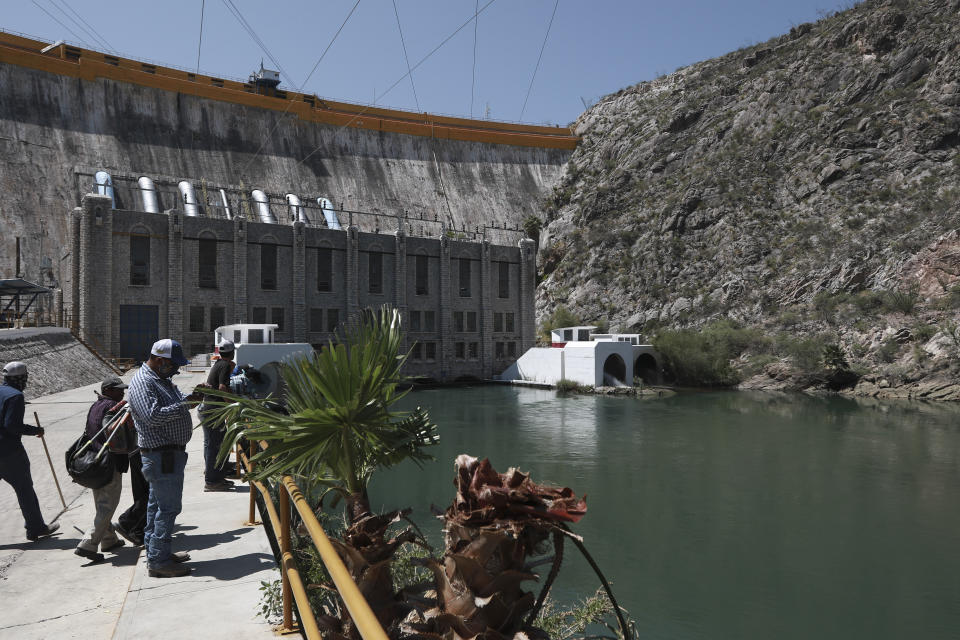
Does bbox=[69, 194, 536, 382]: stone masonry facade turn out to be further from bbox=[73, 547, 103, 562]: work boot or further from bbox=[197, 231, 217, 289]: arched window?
bbox=[73, 547, 103, 562]: work boot

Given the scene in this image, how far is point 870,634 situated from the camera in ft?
30.3

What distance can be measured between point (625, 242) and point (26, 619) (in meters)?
66.6

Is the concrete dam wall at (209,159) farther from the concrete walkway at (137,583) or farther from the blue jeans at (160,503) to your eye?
the blue jeans at (160,503)

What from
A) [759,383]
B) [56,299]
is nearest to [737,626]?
[759,383]

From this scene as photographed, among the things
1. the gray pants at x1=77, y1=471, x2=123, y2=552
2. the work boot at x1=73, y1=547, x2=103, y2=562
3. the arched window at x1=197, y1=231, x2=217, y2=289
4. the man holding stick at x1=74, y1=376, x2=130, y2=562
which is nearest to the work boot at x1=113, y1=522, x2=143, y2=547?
the man holding stick at x1=74, y1=376, x2=130, y2=562

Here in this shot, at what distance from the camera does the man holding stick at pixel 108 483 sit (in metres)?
6.59

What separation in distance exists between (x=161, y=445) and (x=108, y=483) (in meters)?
1.42

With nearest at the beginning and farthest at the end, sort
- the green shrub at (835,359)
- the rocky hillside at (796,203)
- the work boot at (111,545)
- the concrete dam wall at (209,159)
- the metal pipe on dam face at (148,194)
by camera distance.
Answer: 1. the work boot at (111,545)
2. the green shrub at (835,359)
3. the rocky hillside at (796,203)
4. the concrete dam wall at (209,159)
5. the metal pipe on dam face at (148,194)

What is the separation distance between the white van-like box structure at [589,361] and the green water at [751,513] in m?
14.5

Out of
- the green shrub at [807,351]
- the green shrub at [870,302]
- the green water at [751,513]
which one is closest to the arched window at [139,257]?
the green water at [751,513]

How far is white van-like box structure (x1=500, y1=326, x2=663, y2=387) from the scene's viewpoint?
45.6 metres

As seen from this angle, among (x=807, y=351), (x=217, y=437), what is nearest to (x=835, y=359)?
(x=807, y=351)

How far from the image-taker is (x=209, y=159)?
60.6 meters

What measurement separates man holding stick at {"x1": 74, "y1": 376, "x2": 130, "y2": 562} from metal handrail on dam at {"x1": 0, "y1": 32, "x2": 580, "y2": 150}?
61424 mm
